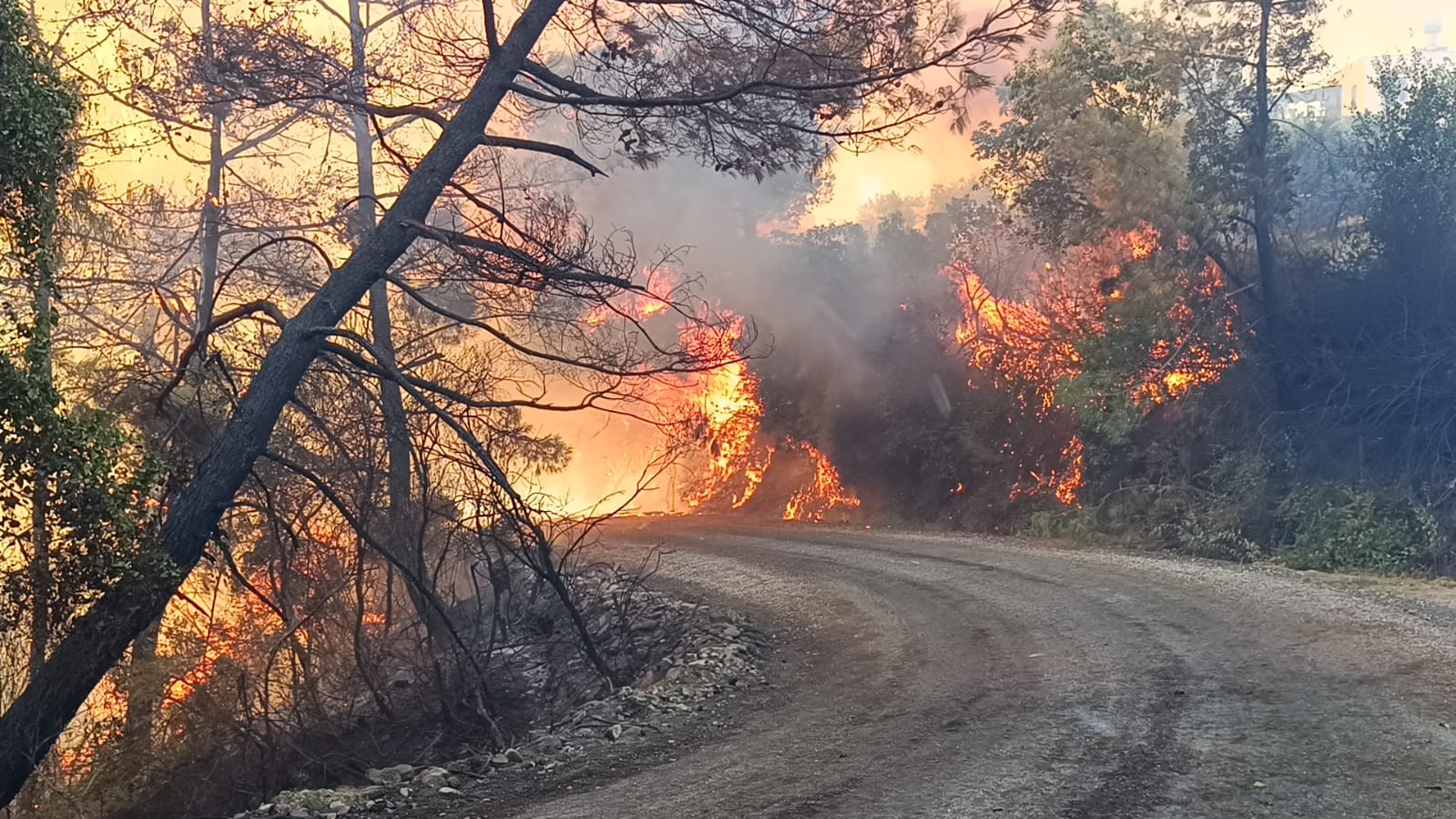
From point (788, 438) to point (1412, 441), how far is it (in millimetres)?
13837

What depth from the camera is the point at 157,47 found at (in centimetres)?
1361

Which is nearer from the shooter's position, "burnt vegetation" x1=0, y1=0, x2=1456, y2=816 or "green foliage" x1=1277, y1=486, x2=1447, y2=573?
"burnt vegetation" x1=0, y1=0, x2=1456, y2=816

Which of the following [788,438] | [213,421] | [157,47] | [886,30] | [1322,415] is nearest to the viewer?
[886,30]

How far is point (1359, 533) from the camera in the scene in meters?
16.0

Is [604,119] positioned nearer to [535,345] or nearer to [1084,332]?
[1084,332]

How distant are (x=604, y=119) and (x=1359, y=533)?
41.2 ft

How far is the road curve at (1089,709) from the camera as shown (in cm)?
653

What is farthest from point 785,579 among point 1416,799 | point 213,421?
point 1416,799

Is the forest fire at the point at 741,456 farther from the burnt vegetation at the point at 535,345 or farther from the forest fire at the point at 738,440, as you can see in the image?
the burnt vegetation at the point at 535,345

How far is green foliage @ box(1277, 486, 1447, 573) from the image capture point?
15.4 m

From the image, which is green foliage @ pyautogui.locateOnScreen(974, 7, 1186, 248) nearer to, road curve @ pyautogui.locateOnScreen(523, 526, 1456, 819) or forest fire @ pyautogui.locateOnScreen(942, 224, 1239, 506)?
forest fire @ pyautogui.locateOnScreen(942, 224, 1239, 506)

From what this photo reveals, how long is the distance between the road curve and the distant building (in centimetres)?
993

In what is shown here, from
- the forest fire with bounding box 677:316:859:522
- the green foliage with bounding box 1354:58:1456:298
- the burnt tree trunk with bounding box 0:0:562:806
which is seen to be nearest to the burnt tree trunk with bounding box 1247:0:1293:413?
the green foliage with bounding box 1354:58:1456:298

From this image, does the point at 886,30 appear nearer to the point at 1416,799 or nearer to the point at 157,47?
the point at 1416,799
